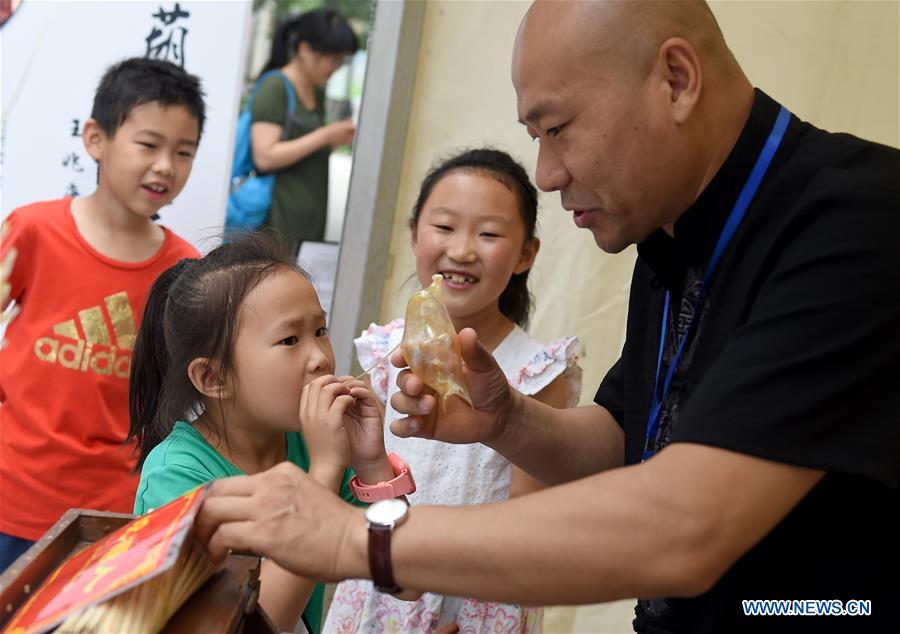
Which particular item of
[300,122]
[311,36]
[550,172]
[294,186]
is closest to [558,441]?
[550,172]

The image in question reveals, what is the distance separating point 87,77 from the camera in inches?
117

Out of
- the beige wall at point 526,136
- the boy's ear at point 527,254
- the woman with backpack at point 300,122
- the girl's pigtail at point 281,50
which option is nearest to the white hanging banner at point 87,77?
the beige wall at point 526,136

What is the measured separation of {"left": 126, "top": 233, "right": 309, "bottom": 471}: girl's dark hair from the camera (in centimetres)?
198

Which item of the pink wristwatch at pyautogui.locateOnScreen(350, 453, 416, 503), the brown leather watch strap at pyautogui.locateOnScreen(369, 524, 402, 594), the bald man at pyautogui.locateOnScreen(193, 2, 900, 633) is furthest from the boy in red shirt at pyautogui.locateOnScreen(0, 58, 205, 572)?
the brown leather watch strap at pyautogui.locateOnScreen(369, 524, 402, 594)

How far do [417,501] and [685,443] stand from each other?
1333 mm

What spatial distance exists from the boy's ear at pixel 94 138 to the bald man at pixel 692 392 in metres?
1.60

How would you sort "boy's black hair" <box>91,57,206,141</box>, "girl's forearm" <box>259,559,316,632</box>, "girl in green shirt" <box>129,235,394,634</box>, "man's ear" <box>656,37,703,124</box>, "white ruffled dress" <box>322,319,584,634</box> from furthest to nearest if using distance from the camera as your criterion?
"boy's black hair" <box>91,57,206,141</box> < "white ruffled dress" <box>322,319,584,634</box> < "girl in green shirt" <box>129,235,394,634</box> < "girl's forearm" <box>259,559,316,632</box> < "man's ear" <box>656,37,703,124</box>

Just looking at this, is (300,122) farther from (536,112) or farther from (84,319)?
(536,112)

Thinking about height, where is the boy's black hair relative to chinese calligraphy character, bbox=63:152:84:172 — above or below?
above

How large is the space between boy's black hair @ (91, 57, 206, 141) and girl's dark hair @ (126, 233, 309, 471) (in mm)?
913

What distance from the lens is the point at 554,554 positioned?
1280 mm

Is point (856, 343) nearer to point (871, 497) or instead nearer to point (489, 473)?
point (871, 497)

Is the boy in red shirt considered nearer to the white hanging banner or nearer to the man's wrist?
the white hanging banner

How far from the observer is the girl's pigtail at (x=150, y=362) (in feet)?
7.00
